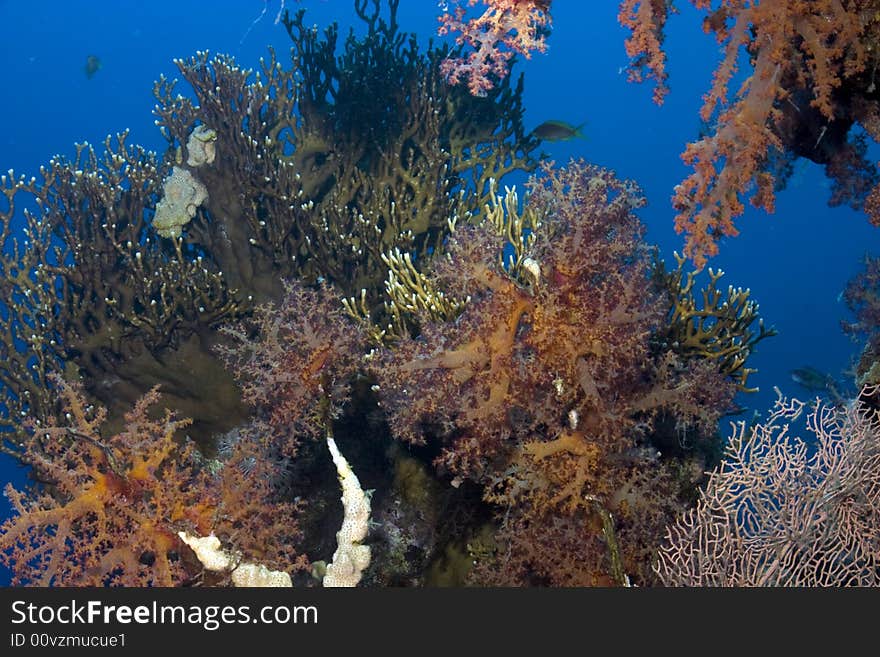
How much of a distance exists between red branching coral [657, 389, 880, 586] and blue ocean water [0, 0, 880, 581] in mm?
45887

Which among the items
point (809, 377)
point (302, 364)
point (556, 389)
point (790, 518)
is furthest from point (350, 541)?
point (809, 377)

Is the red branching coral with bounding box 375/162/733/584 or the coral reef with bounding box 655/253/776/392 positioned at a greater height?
the coral reef with bounding box 655/253/776/392

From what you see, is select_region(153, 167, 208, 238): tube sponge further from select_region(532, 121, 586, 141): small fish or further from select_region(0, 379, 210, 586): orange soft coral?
select_region(532, 121, 586, 141): small fish

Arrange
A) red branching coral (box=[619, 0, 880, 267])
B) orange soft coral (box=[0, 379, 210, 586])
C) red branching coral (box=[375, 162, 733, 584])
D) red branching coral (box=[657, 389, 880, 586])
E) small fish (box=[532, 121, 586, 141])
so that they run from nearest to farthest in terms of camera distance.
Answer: red branching coral (box=[619, 0, 880, 267]) < orange soft coral (box=[0, 379, 210, 586]) < red branching coral (box=[375, 162, 733, 584]) < red branching coral (box=[657, 389, 880, 586]) < small fish (box=[532, 121, 586, 141])

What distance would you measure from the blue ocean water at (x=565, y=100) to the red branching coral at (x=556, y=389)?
46150 millimetres

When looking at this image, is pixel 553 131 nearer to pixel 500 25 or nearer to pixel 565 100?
pixel 500 25

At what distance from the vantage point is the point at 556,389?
133 inches

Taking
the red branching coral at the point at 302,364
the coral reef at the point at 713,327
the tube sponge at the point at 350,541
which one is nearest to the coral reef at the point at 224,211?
the red branching coral at the point at 302,364

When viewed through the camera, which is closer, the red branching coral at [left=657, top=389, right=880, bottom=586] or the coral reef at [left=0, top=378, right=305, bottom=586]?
the coral reef at [left=0, top=378, right=305, bottom=586]

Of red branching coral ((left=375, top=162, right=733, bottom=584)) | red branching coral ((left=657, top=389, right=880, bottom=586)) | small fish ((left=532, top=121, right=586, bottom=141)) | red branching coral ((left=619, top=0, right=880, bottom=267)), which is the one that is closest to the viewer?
red branching coral ((left=619, top=0, right=880, bottom=267))

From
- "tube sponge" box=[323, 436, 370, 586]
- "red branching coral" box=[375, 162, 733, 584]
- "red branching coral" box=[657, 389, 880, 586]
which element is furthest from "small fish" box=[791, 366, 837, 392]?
"tube sponge" box=[323, 436, 370, 586]

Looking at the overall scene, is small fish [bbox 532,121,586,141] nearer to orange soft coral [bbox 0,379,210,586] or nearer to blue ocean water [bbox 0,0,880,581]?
orange soft coral [bbox 0,379,210,586]

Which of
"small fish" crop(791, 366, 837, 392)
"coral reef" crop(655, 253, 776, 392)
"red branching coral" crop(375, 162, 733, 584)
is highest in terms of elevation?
"small fish" crop(791, 366, 837, 392)

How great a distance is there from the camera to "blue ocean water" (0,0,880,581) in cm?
5269
